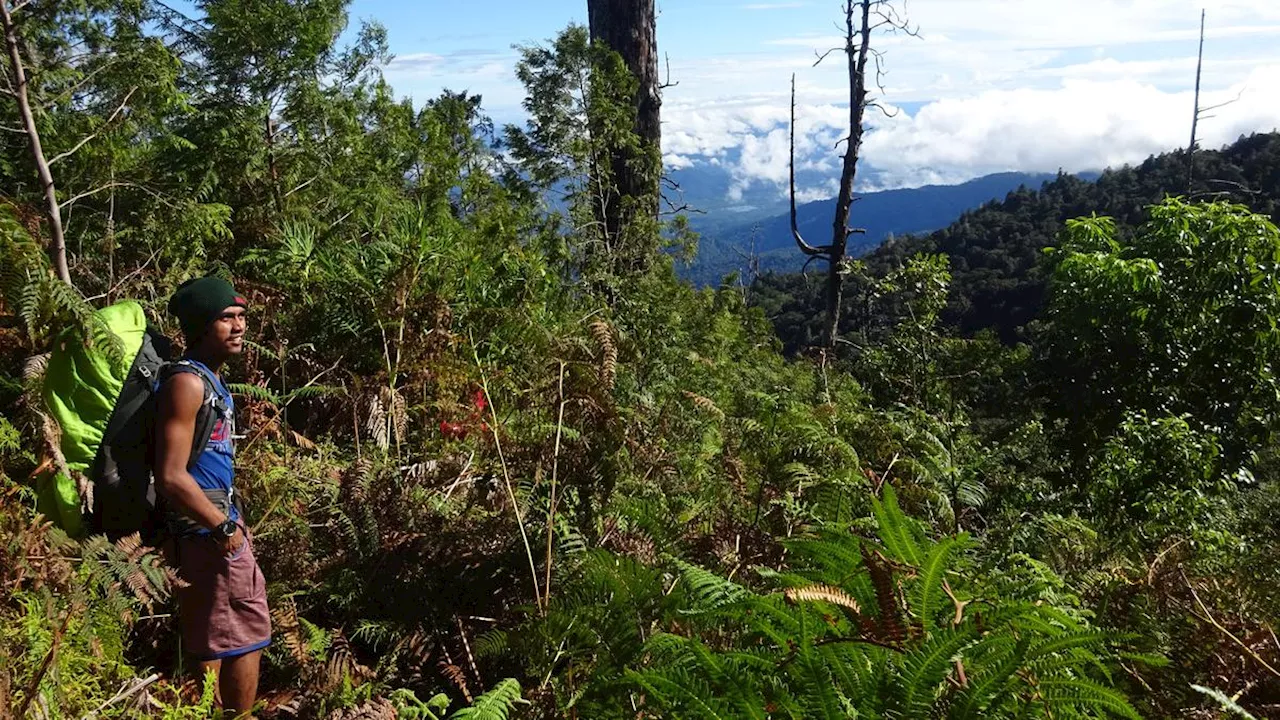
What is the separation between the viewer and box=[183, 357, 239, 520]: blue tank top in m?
2.86

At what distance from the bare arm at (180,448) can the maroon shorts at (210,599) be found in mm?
153

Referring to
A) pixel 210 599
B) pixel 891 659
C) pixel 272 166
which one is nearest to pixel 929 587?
pixel 891 659

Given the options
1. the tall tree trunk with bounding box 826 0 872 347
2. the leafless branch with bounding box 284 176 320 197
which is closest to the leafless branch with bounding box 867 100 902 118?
the tall tree trunk with bounding box 826 0 872 347

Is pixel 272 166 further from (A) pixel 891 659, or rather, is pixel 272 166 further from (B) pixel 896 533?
(A) pixel 891 659

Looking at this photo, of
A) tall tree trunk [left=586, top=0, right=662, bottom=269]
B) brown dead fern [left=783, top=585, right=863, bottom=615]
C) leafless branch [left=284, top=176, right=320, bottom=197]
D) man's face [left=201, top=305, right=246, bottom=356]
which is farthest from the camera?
tall tree trunk [left=586, top=0, right=662, bottom=269]

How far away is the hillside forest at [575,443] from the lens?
2078mm

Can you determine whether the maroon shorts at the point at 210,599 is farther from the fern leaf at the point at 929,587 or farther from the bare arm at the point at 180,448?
the fern leaf at the point at 929,587

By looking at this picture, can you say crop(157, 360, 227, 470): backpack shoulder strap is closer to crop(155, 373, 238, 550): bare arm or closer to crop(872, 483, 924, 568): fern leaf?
crop(155, 373, 238, 550): bare arm

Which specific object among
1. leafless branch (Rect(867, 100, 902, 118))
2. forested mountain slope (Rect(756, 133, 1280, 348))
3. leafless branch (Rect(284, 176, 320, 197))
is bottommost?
forested mountain slope (Rect(756, 133, 1280, 348))

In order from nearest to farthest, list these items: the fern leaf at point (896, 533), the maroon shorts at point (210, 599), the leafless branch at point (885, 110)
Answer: the fern leaf at point (896, 533) < the maroon shorts at point (210, 599) < the leafless branch at point (885, 110)

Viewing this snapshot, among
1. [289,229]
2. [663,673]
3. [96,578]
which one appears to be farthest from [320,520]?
[289,229]

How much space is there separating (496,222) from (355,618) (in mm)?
5160

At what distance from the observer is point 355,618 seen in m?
3.17

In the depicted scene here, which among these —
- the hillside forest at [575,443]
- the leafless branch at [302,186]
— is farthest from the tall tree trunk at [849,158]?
the leafless branch at [302,186]
